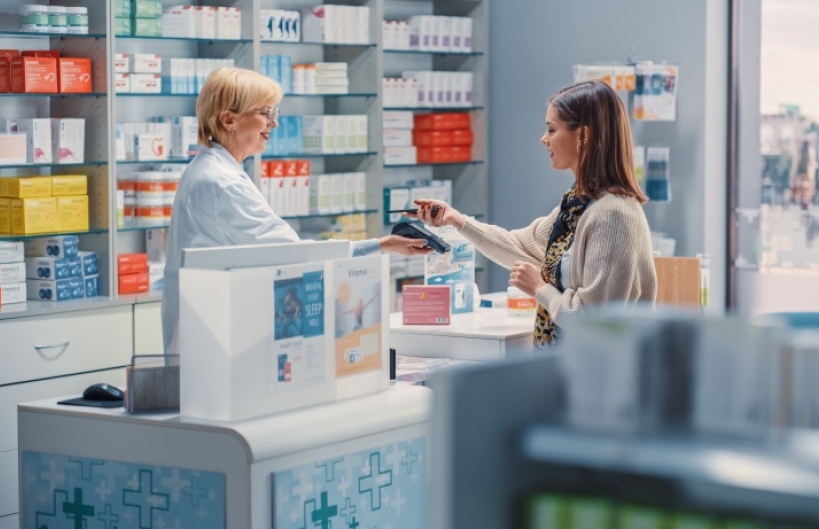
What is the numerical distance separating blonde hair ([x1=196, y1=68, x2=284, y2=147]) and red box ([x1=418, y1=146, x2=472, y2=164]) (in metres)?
3.30

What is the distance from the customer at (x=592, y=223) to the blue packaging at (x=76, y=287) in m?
2.50

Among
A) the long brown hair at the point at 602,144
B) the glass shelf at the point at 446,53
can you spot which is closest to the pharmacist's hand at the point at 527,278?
the long brown hair at the point at 602,144

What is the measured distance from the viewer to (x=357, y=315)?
3127mm

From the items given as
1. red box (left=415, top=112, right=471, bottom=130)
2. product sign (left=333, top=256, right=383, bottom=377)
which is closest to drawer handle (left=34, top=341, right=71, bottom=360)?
product sign (left=333, top=256, right=383, bottom=377)

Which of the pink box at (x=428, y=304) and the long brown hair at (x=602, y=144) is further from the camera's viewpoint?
the pink box at (x=428, y=304)

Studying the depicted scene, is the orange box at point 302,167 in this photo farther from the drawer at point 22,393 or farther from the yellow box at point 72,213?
the drawer at point 22,393

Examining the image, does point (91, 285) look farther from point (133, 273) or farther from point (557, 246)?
point (557, 246)

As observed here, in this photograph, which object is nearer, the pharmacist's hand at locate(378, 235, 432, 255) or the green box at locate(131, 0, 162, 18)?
the pharmacist's hand at locate(378, 235, 432, 255)

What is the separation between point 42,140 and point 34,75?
0.95ft

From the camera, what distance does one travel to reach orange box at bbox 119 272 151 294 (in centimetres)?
548

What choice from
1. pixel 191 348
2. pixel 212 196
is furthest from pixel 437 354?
pixel 191 348

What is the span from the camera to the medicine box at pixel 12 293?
16.8ft

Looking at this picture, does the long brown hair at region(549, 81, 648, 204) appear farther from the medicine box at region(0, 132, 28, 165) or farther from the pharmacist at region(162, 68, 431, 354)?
the medicine box at region(0, 132, 28, 165)

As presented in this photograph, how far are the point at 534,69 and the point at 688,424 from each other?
616 cm
